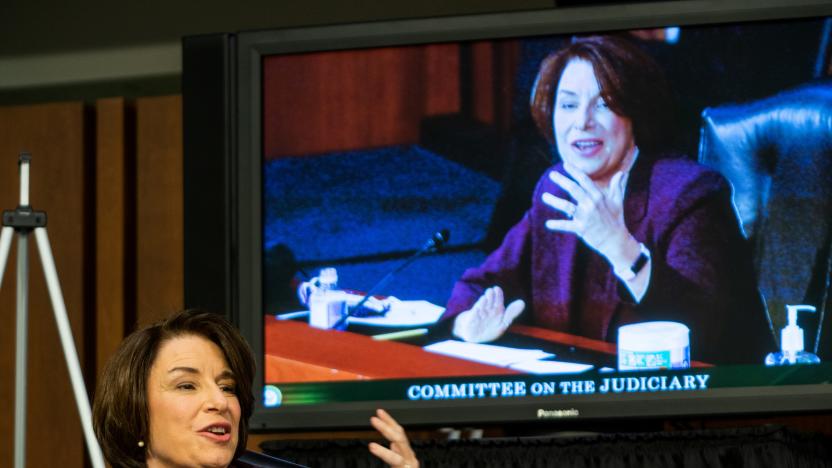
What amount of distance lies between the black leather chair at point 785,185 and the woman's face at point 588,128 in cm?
22

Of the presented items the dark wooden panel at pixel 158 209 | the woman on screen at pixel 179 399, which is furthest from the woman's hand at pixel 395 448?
the dark wooden panel at pixel 158 209

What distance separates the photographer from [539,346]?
363 cm

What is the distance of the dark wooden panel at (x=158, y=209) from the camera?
15.1 feet

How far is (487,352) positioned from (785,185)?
884mm

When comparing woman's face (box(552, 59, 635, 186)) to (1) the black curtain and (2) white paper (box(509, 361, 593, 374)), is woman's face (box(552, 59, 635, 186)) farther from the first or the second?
(1) the black curtain

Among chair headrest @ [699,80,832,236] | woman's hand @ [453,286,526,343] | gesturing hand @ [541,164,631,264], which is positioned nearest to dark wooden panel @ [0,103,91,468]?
woman's hand @ [453,286,526,343]

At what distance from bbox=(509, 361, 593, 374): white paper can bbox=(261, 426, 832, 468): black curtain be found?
249 mm

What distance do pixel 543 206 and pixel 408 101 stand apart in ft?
1.58

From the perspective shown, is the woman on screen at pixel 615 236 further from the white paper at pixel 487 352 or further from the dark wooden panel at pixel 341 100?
the dark wooden panel at pixel 341 100

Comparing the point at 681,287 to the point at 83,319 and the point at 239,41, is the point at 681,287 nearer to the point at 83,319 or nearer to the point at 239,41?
the point at 239,41

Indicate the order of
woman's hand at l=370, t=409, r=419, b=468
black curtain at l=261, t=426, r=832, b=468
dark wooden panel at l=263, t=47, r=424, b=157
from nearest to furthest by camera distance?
woman's hand at l=370, t=409, r=419, b=468 < black curtain at l=261, t=426, r=832, b=468 < dark wooden panel at l=263, t=47, r=424, b=157

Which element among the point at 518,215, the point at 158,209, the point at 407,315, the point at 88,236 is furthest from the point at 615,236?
the point at 88,236

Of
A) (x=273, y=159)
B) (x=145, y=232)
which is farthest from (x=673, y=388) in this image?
(x=145, y=232)

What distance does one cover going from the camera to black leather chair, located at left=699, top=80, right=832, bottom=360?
3549 millimetres
